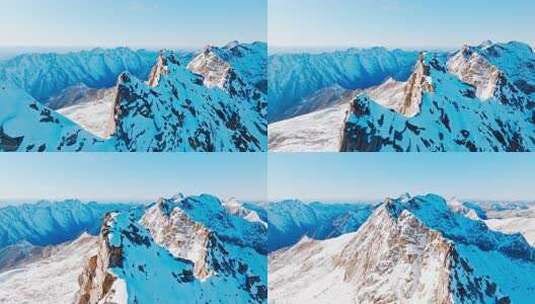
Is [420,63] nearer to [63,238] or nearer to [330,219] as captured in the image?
[330,219]

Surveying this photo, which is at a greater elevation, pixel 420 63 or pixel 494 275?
pixel 420 63

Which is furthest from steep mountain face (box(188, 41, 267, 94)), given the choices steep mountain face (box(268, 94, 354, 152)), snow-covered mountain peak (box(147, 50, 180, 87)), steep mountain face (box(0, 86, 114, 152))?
steep mountain face (box(0, 86, 114, 152))

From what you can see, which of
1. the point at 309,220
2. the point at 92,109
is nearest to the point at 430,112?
the point at 309,220

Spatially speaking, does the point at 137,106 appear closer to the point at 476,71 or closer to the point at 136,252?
the point at 136,252

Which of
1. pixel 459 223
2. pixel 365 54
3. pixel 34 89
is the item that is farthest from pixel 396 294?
pixel 34 89

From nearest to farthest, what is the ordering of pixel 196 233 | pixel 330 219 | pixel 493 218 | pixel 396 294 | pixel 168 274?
pixel 168 274
pixel 396 294
pixel 196 233
pixel 493 218
pixel 330 219
